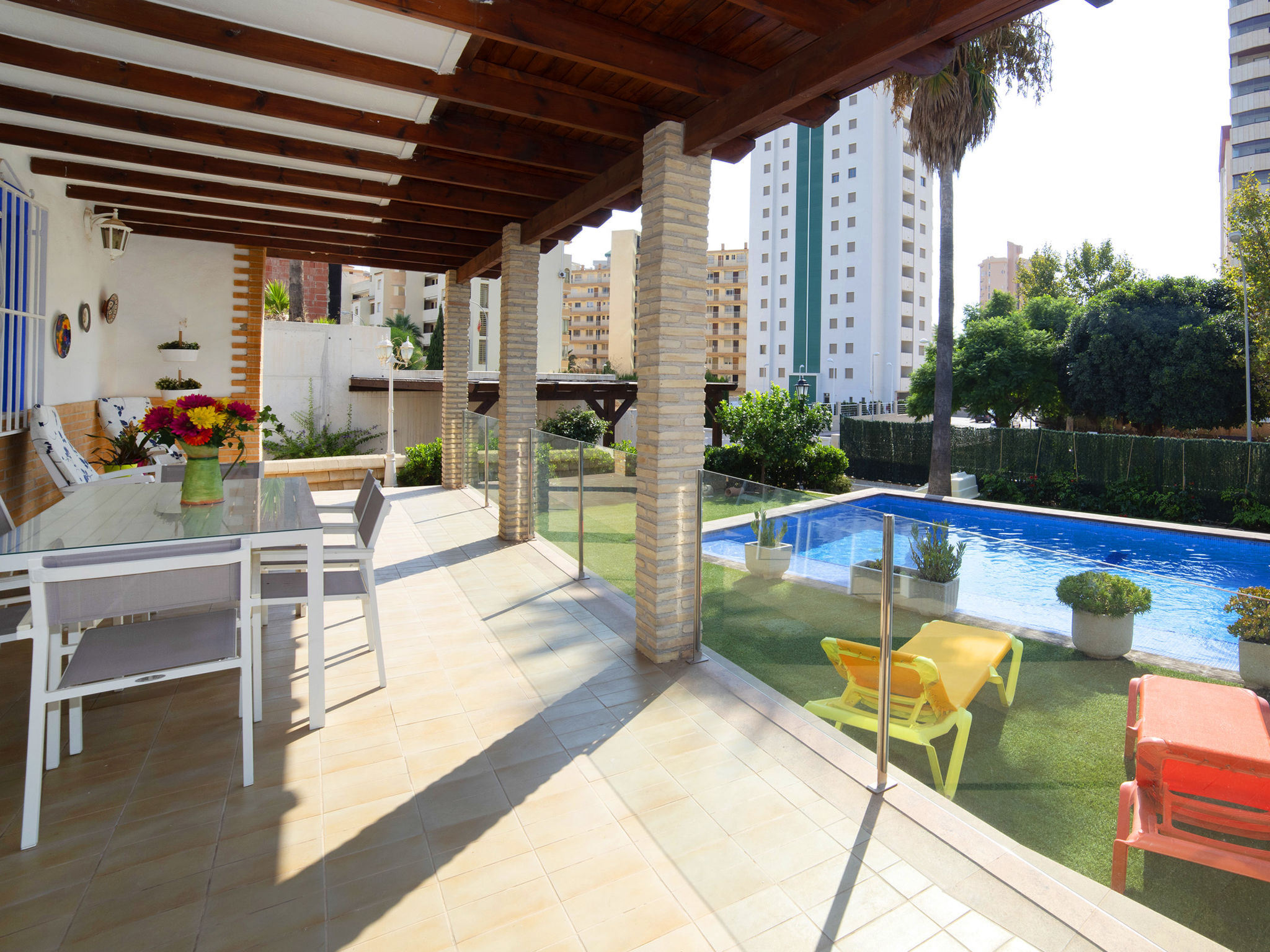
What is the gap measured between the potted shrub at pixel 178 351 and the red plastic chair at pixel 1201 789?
9.66 m

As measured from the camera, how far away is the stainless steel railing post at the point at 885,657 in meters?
2.71

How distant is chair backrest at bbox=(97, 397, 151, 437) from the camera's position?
7387mm

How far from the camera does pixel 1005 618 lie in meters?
2.76

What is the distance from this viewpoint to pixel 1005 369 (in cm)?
2055

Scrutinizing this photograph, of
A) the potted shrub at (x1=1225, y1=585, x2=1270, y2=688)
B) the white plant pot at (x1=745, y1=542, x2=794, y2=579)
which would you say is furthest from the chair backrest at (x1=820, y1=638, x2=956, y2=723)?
the potted shrub at (x1=1225, y1=585, x2=1270, y2=688)

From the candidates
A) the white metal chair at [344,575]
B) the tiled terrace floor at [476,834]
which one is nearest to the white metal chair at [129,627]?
the tiled terrace floor at [476,834]

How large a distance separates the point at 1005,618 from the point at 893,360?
42815 mm

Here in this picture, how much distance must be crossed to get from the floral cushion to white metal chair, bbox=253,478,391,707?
8.33ft

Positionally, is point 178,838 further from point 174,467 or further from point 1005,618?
point 174,467

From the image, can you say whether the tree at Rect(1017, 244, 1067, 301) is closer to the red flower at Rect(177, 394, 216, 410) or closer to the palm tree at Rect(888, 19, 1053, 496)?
the palm tree at Rect(888, 19, 1053, 496)

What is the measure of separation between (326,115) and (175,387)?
5452mm

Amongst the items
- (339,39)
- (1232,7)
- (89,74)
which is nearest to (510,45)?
(339,39)

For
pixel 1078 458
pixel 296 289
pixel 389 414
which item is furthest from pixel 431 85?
pixel 296 289

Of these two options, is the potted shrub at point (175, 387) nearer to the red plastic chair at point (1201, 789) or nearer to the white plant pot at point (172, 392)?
the white plant pot at point (172, 392)
